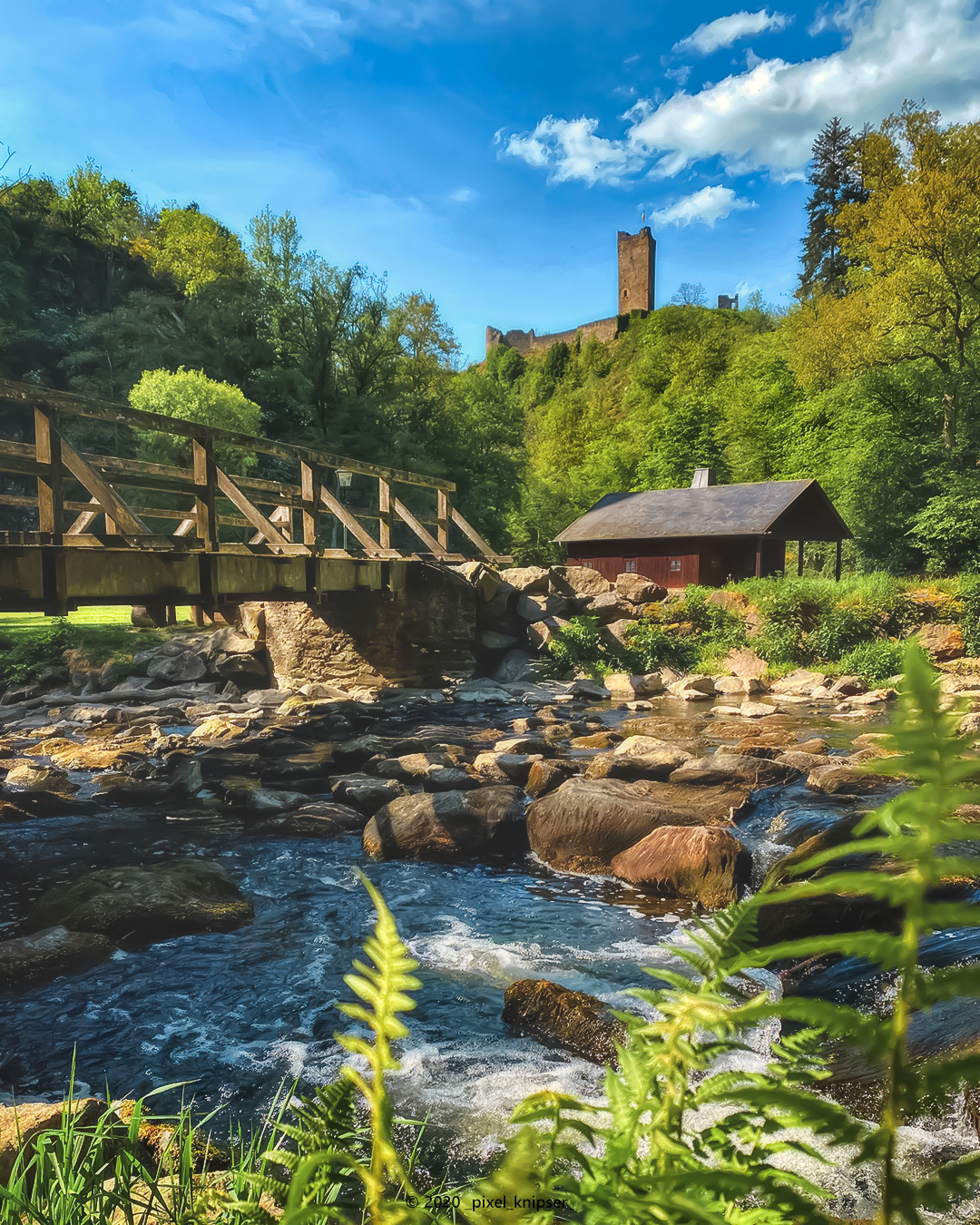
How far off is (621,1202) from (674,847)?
717 centimetres

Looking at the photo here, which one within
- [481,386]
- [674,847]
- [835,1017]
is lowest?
[674,847]

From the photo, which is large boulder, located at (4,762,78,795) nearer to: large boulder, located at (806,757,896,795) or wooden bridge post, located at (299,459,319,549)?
wooden bridge post, located at (299,459,319,549)

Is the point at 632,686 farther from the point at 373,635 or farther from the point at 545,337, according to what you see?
the point at 545,337

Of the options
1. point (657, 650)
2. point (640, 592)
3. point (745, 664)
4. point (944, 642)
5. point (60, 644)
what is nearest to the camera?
point (944, 642)

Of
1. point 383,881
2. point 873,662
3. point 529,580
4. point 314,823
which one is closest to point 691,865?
point 383,881

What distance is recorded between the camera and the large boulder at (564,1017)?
4.82 meters

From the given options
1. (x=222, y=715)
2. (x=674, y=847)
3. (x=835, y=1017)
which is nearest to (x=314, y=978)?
(x=674, y=847)

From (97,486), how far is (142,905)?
4065 millimetres

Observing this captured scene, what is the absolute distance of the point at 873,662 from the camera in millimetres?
18984

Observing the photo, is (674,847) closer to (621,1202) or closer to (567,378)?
(621,1202)

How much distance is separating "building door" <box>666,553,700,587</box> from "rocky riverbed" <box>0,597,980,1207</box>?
1324 centimetres

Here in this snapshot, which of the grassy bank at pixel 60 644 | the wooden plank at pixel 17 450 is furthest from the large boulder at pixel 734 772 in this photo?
the grassy bank at pixel 60 644

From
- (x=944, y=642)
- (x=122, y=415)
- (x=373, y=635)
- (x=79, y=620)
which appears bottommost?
(x=944, y=642)

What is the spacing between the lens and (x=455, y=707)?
55.0 feet
